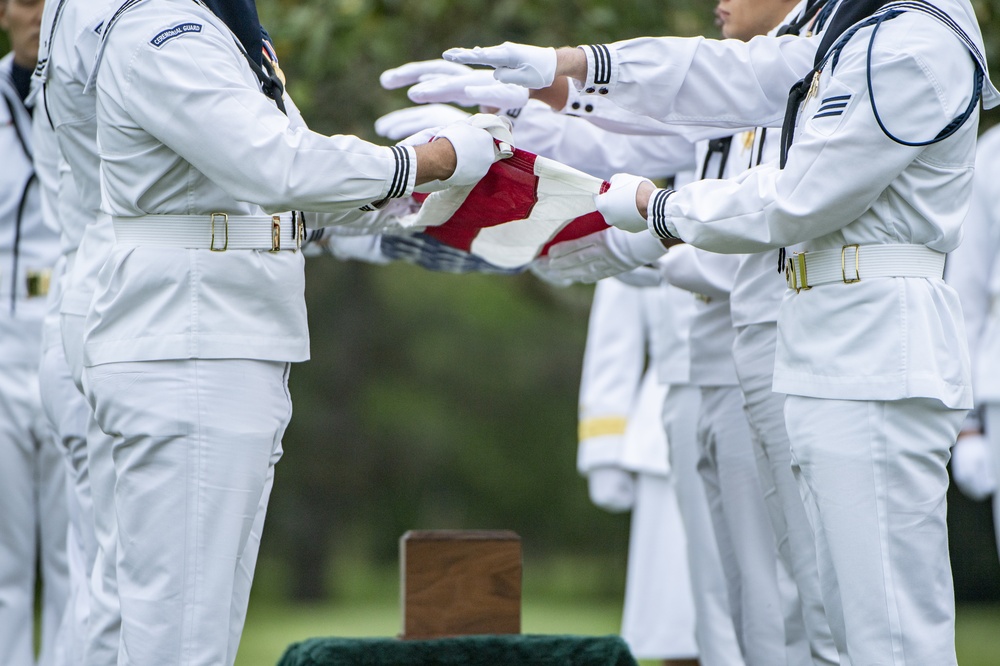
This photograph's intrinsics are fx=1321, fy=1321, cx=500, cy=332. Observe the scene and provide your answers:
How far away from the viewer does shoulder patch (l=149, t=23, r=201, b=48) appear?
2631 millimetres

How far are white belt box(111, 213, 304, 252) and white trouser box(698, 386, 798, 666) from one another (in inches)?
63.3

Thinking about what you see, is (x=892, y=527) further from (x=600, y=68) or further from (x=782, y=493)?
(x=600, y=68)

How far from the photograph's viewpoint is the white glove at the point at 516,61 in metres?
3.12

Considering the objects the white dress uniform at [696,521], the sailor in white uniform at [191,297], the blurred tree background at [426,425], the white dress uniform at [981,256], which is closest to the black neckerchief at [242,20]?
the sailor in white uniform at [191,297]

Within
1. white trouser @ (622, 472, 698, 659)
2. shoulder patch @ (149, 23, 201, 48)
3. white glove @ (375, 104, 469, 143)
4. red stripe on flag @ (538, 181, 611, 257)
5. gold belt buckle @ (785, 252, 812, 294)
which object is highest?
Result: white glove @ (375, 104, 469, 143)

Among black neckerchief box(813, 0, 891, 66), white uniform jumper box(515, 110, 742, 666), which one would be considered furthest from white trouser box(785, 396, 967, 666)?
white uniform jumper box(515, 110, 742, 666)

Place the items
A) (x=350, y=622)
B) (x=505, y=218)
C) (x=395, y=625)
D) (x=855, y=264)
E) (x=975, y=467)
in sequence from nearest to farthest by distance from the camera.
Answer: (x=855, y=264) < (x=505, y=218) < (x=975, y=467) < (x=395, y=625) < (x=350, y=622)

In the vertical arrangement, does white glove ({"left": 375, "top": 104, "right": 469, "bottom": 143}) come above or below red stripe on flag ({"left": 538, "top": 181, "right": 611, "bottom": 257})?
above

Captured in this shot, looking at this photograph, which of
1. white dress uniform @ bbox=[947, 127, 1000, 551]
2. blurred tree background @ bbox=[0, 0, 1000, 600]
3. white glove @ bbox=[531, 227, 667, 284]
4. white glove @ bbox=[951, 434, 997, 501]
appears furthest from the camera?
blurred tree background @ bbox=[0, 0, 1000, 600]

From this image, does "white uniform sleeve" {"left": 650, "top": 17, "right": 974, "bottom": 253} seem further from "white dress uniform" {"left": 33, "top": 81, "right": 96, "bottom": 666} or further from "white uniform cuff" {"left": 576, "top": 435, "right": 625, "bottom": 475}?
"white uniform cuff" {"left": 576, "top": 435, "right": 625, "bottom": 475}

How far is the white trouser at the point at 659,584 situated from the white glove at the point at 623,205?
2436 mm

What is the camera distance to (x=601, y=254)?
379cm

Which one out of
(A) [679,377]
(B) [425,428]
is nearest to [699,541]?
(A) [679,377]

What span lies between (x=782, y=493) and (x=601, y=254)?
0.91 meters
